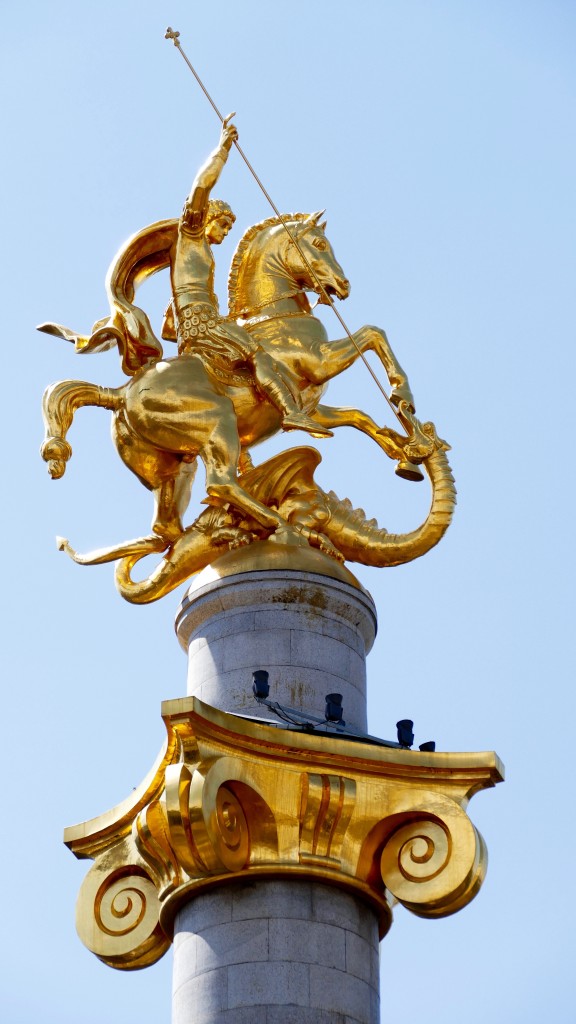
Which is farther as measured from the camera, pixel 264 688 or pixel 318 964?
pixel 264 688

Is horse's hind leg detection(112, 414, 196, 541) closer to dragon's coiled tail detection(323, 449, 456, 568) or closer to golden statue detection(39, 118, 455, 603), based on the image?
golden statue detection(39, 118, 455, 603)

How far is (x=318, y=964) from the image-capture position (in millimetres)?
18391

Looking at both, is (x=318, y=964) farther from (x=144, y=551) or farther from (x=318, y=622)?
(x=144, y=551)

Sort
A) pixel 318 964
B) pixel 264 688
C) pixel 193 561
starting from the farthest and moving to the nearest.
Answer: pixel 193 561 < pixel 264 688 < pixel 318 964

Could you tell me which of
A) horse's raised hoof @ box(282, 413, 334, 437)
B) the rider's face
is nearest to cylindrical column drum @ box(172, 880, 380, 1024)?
horse's raised hoof @ box(282, 413, 334, 437)

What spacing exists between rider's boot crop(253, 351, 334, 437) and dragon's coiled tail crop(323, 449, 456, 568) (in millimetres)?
817

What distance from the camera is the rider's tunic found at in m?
22.9

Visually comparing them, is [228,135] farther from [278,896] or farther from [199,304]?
[278,896]

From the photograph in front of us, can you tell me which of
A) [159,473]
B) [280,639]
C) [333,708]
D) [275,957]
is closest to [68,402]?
[159,473]

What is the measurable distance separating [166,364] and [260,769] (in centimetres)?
554

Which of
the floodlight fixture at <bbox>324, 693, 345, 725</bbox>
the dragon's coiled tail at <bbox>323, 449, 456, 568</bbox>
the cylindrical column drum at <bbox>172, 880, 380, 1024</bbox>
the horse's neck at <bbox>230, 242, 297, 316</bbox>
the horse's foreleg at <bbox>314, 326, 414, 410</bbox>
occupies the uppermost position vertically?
the horse's neck at <bbox>230, 242, 297, 316</bbox>

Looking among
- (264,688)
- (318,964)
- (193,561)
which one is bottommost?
(318,964)

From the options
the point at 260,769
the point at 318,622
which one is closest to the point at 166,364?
the point at 318,622

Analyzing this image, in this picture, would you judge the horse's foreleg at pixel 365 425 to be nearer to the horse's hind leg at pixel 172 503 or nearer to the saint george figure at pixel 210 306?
the saint george figure at pixel 210 306
